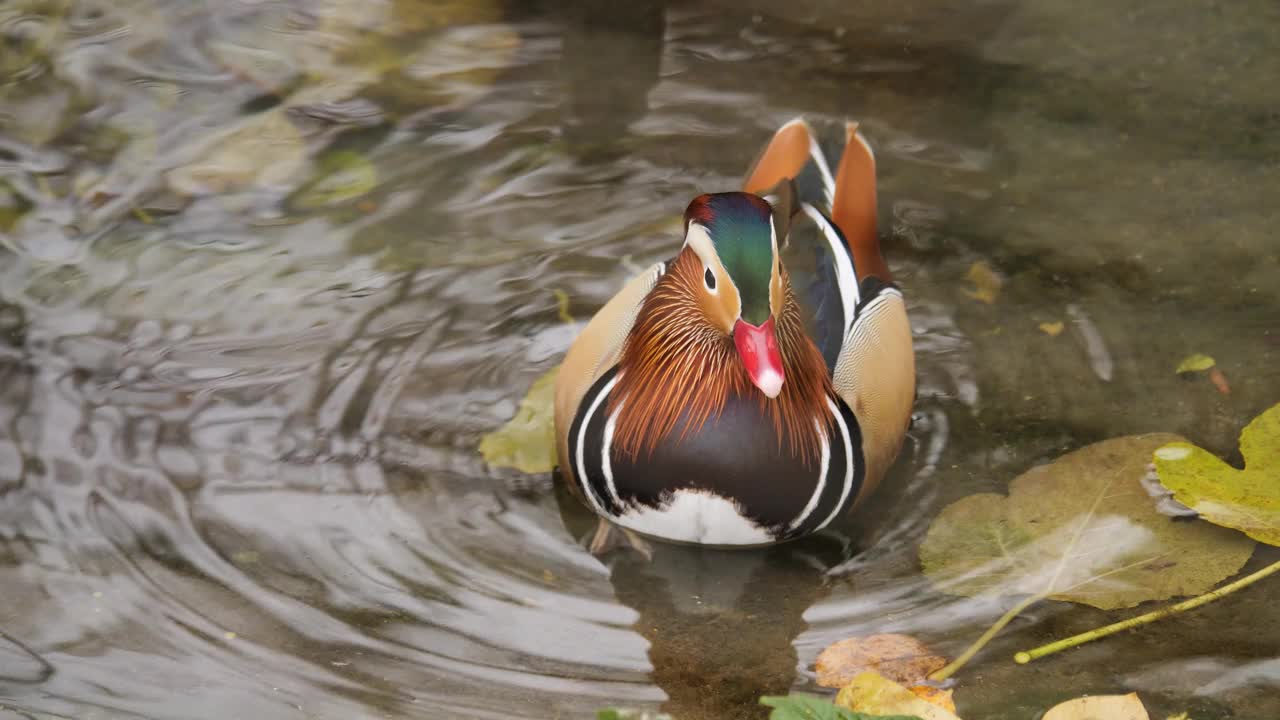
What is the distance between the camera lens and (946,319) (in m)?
4.15

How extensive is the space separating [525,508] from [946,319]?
1403 mm

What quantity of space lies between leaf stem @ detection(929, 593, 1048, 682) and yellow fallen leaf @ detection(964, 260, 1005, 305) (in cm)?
126

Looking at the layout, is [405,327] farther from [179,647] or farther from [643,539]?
[179,647]

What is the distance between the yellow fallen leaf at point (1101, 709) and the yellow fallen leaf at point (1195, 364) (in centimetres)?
141

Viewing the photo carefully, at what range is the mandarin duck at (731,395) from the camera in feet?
10.2

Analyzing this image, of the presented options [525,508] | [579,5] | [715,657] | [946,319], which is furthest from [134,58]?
[715,657]

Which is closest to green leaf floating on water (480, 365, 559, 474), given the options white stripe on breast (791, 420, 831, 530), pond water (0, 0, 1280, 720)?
pond water (0, 0, 1280, 720)

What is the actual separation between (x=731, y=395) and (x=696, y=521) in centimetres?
29

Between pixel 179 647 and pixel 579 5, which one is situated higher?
pixel 579 5

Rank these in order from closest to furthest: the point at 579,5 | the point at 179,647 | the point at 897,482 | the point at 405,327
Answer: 1. the point at 179,647
2. the point at 897,482
3. the point at 405,327
4. the point at 579,5

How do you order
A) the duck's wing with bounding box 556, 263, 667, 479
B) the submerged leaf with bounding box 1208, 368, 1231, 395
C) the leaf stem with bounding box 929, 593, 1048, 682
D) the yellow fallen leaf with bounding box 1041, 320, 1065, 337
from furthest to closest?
the yellow fallen leaf with bounding box 1041, 320, 1065, 337 < the submerged leaf with bounding box 1208, 368, 1231, 395 < the duck's wing with bounding box 556, 263, 667, 479 < the leaf stem with bounding box 929, 593, 1048, 682

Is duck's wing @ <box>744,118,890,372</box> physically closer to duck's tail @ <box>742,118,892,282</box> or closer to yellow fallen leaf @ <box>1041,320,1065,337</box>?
duck's tail @ <box>742,118,892,282</box>

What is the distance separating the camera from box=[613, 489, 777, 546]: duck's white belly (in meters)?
3.20

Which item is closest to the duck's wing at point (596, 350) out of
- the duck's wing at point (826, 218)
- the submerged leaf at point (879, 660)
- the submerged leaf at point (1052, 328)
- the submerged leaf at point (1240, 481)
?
the duck's wing at point (826, 218)
